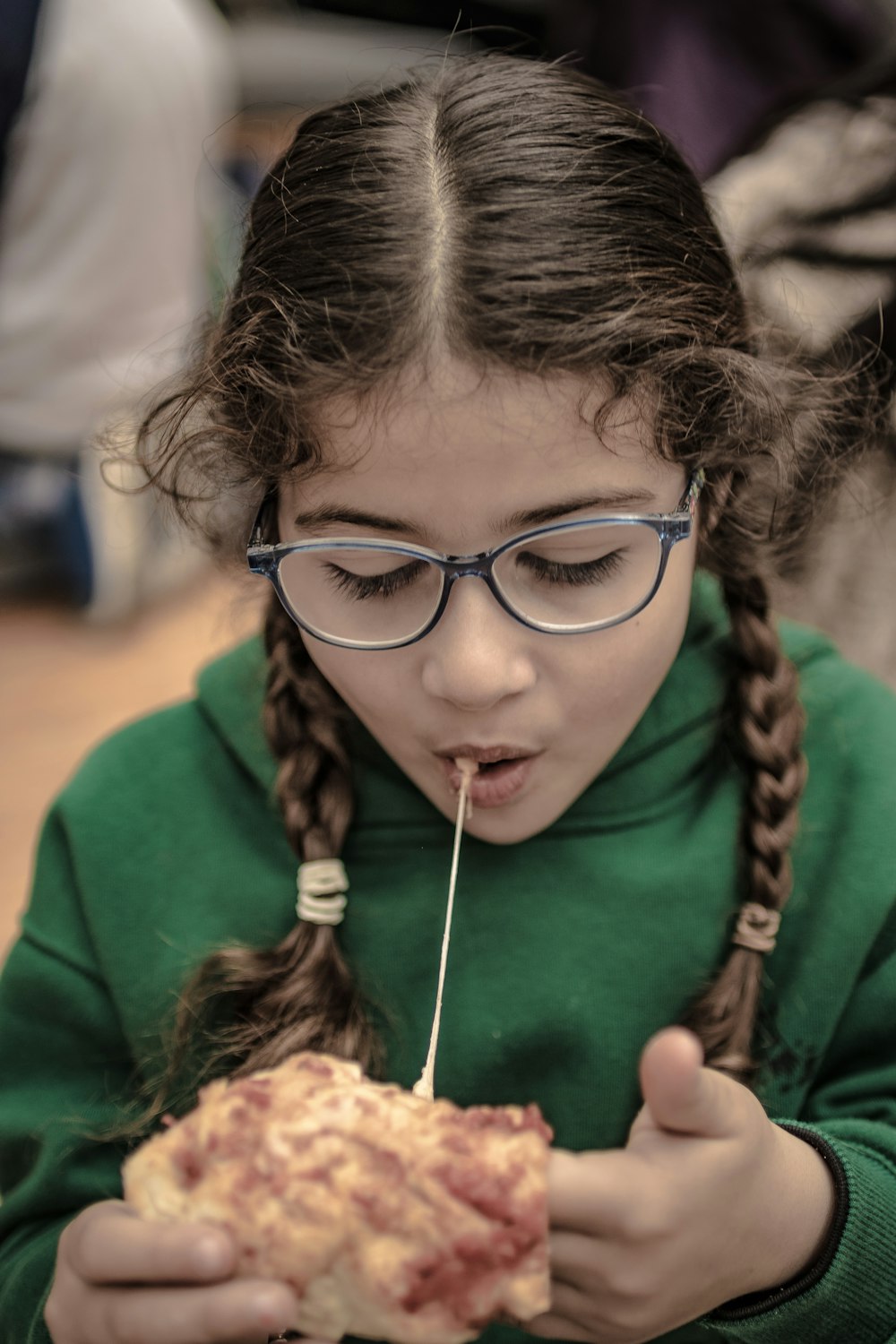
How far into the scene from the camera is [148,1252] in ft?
2.37

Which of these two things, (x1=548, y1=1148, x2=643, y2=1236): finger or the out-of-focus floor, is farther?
the out-of-focus floor

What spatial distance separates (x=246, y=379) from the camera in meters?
0.95

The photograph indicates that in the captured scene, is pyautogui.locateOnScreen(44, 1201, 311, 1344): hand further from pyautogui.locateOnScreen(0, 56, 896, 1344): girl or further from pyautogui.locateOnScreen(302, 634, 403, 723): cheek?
pyautogui.locateOnScreen(302, 634, 403, 723): cheek

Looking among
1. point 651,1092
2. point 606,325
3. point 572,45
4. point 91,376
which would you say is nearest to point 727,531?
point 606,325

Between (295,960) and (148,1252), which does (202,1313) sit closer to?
(148,1252)

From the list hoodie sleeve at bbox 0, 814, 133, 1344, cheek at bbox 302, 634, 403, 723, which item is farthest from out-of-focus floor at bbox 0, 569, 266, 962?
cheek at bbox 302, 634, 403, 723

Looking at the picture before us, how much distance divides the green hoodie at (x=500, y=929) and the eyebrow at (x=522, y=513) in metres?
0.28

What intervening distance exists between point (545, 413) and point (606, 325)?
0.26 ft

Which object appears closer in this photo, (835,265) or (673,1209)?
(673,1209)

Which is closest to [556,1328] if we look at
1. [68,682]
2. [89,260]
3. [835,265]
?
[835,265]

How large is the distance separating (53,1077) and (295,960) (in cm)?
24

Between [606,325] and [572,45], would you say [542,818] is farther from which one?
[572,45]

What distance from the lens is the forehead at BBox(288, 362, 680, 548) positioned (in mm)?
836

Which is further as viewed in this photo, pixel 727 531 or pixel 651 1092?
pixel 727 531
